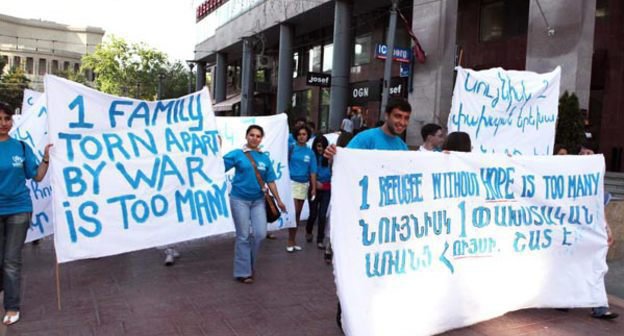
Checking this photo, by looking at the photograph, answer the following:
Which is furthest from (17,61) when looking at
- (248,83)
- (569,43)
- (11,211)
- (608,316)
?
(608,316)

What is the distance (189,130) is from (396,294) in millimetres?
2988

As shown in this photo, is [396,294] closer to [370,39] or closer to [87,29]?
[370,39]

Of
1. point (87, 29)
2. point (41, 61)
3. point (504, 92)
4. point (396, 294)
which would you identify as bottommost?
point (396, 294)

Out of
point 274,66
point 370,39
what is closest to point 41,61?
point 274,66

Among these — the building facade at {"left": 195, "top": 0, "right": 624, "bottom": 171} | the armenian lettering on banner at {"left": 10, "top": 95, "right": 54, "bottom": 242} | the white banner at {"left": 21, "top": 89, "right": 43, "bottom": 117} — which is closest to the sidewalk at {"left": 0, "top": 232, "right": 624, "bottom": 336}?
the armenian lettering on banner at {"left": 10, "top": 95, "right": 54, "bottom": 242}

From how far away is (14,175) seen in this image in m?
4.21

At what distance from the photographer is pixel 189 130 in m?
5.71

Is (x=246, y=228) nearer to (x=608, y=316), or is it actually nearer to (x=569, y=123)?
(x=608, y=316)

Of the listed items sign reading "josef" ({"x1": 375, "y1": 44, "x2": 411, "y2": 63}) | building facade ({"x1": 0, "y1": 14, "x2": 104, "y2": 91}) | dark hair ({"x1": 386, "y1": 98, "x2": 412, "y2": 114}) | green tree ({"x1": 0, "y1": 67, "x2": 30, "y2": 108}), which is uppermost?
building facade ({"x1": 0, "y1": 14, "x2": 104, "y2": 91})

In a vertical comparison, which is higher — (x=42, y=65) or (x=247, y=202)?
(x=42, y=65)

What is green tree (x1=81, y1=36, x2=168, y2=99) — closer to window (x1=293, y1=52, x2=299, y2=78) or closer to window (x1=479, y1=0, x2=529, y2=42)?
window (x1=293, y1=52, x2=299, y2=78)

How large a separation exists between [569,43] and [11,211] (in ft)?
43.5

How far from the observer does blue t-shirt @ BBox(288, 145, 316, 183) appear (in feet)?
25.1

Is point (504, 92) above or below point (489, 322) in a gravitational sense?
above
